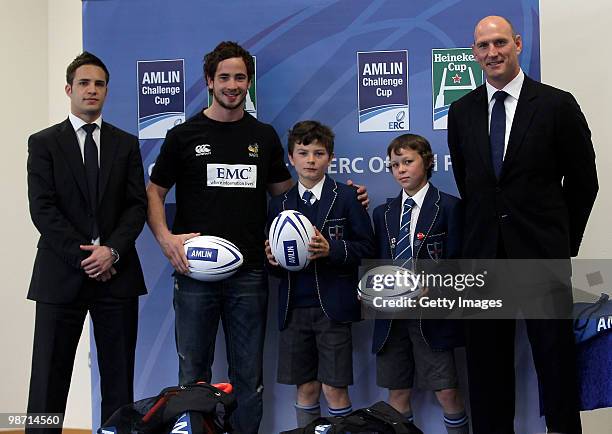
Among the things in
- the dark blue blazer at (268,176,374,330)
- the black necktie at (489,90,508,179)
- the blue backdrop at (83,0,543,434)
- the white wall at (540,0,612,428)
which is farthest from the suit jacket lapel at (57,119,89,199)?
the white wall at (540,0,612,428)

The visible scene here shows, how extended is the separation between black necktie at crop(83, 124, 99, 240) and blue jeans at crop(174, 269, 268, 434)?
552 mm

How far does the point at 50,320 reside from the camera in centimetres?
354

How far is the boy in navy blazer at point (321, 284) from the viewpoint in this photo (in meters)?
3.77

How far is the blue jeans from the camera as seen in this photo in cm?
382

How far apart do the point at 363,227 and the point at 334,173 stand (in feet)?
1.54

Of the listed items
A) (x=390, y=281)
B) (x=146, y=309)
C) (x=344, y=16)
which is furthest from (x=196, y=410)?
(x=344, y=16)

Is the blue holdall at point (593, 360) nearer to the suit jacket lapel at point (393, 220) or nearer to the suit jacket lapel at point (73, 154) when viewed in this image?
the suit jacket lapel at point (393, 220)

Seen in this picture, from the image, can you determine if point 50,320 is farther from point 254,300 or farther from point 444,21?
point 444,21

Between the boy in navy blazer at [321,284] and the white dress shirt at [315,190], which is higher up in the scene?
the white dress shirt at [315,190]

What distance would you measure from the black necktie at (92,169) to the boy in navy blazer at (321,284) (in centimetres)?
84

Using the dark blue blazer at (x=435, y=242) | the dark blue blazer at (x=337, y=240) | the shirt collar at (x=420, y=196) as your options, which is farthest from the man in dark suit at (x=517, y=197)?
the dark blue blazer at (x=337, y=240)

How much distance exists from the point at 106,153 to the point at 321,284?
1219mm

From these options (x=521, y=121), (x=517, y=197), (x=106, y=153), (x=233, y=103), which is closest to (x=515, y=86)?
(x=521, y=121)

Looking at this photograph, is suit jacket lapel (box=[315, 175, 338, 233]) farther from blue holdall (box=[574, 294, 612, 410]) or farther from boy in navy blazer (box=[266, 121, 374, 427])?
blue holdall (box=[574, 294, 612, 410])
